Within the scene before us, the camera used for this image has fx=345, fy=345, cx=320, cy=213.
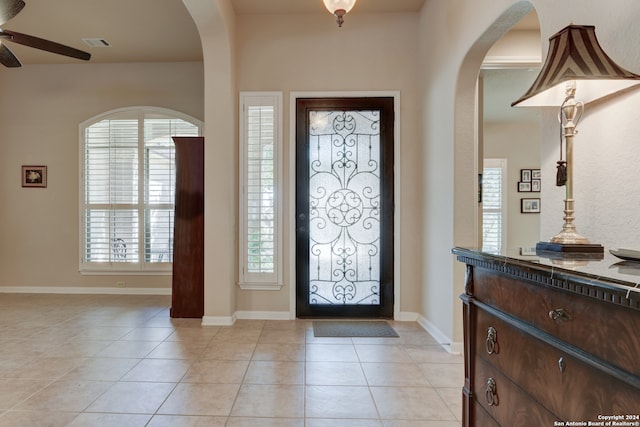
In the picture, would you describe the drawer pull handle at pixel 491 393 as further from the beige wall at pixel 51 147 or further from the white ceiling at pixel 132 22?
the beige wall at pixel 51 147

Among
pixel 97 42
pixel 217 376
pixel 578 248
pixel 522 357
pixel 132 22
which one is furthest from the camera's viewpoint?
pixel 97 42

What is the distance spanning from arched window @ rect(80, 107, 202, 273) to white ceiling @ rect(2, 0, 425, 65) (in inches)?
32.1

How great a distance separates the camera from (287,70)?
3.80m

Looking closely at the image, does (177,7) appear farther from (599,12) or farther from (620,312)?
(620,312)

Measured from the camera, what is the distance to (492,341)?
50.5 inches

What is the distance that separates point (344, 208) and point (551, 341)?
2917 mm

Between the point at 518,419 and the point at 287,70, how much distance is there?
11.9 ft

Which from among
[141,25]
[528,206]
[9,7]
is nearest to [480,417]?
[9,7]

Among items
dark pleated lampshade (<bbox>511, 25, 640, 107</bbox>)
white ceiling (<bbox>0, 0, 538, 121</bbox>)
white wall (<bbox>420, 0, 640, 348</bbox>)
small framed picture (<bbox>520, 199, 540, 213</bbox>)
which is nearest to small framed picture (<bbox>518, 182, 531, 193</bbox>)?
small framed picture (<bbox>520, 199, 540, 213</bbox>)

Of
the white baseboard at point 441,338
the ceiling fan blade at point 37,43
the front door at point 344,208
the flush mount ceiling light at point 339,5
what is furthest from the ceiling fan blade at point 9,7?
the white baseboard at point 441,338

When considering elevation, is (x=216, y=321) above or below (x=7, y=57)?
below

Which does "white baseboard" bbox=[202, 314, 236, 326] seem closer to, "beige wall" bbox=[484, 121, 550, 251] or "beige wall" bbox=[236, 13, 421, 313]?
"beige wall" bbox=[236, 13, 421, 313]

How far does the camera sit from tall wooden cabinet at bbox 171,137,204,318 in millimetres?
3857

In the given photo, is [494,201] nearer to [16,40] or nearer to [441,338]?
[441,338]
